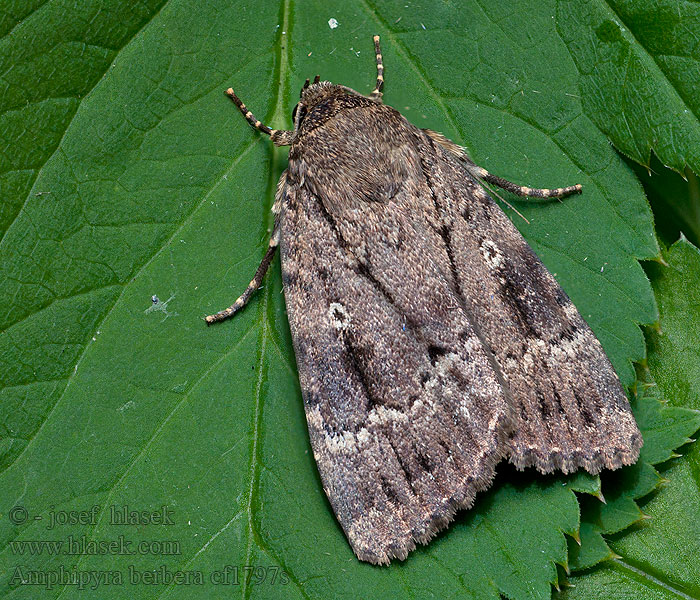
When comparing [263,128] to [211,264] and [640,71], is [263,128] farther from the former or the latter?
[640,71]

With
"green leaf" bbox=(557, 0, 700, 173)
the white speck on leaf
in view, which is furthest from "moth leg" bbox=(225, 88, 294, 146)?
"green leaf" bbox=(557, 0, 700, 173)

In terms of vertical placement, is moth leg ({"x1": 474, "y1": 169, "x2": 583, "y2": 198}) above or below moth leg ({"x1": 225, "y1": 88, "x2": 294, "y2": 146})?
below

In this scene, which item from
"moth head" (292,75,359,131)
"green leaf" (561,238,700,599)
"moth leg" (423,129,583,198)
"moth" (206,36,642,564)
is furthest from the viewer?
"green leaf" (561,238,700,599)

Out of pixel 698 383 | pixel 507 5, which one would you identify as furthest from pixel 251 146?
pixel 698 383

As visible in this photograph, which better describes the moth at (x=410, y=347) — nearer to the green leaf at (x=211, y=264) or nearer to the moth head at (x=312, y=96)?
the moth head at (x=312, y=96)

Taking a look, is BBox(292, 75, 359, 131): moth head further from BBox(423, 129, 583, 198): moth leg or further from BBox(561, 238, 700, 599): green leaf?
BBox(561, 238, 700, 599): green leaf

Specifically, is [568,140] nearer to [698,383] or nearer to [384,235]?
[384,235]

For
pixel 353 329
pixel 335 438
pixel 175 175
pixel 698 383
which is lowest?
pixel 698 383

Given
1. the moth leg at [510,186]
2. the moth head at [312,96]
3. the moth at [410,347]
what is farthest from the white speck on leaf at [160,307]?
the moth leg at [510,186]
